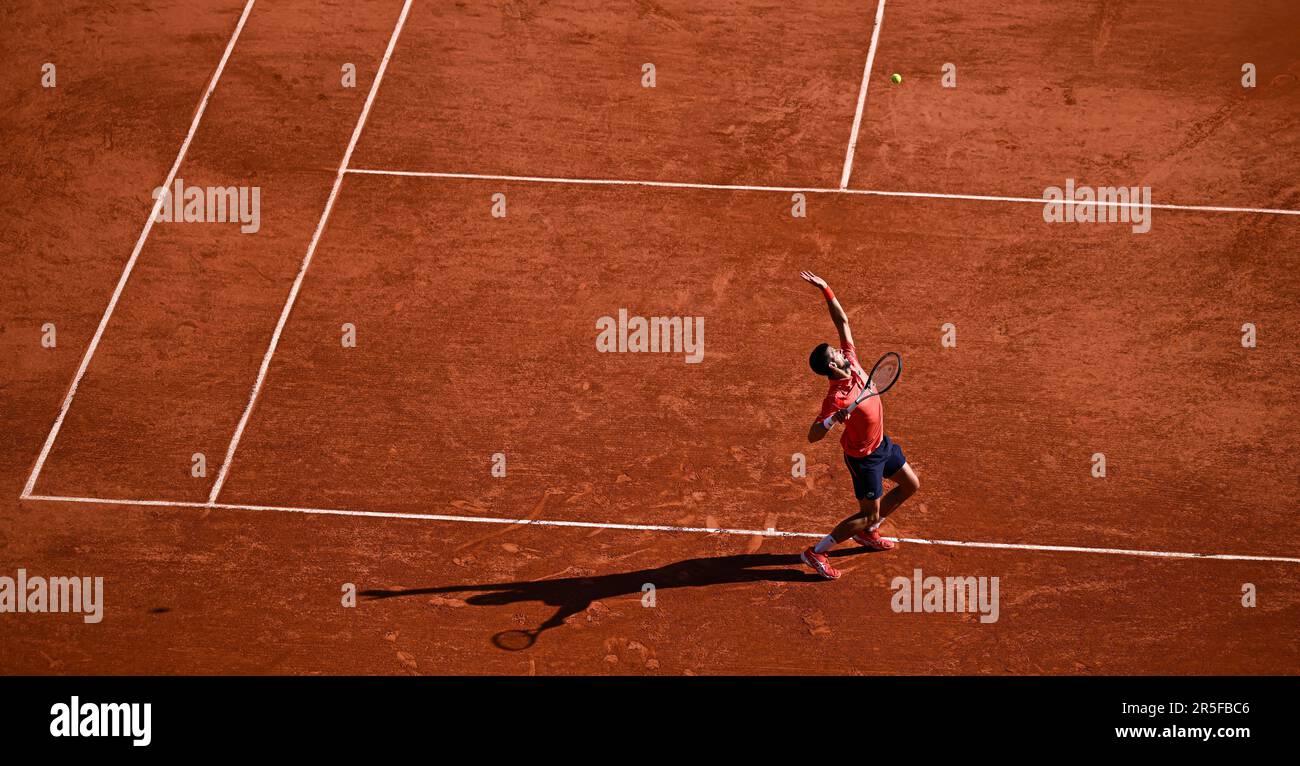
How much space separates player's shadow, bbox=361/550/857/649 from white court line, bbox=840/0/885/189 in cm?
511

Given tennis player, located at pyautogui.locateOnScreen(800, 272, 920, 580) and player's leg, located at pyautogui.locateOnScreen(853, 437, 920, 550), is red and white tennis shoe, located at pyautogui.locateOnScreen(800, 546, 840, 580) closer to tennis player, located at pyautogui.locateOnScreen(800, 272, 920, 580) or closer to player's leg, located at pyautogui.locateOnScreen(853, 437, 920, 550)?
tennis player, located at pyautogui.locateOnScreen(800, 272, 920, 580)

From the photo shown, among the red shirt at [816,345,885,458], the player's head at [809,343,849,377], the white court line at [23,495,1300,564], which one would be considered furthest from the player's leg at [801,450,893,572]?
the player's head at [809,343,849,377]

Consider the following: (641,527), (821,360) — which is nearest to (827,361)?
(821,360)

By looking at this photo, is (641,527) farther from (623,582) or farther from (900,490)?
(900,490)

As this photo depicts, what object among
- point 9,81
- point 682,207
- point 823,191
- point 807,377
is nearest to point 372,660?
point 807,377

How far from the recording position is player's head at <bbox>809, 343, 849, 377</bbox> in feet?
30.8

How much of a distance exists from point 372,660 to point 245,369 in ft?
12.2

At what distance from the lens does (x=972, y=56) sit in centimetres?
1506

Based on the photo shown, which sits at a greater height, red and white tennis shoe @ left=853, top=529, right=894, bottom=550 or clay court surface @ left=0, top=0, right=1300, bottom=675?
clay court surface @ left=0, top=0, right=1300, bottom=675

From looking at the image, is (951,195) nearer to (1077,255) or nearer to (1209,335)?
(1077,255)

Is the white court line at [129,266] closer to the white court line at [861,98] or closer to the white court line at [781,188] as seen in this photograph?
the white court line at [781,188]

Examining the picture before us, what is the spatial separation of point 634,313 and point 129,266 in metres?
5.42

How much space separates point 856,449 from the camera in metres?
9.73

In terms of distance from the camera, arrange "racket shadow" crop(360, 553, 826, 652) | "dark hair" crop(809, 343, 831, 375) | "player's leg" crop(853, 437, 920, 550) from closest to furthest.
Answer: "dark hair" crop(809, 343, 831, 375)
"player's leg" crop(853, 437, 920, 550)
"racket shadow" crop(360, 553, 826, 652)
